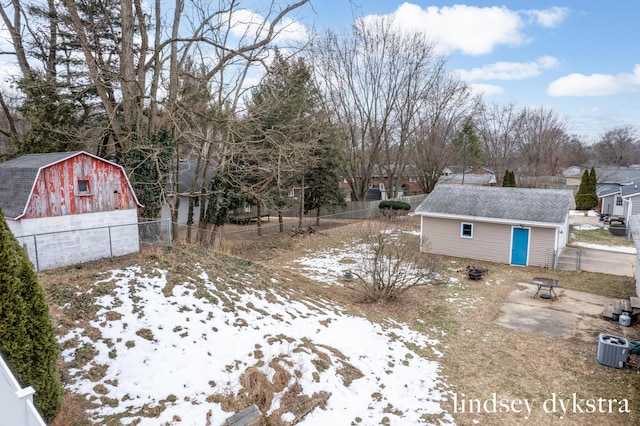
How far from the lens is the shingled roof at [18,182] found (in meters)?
9.13

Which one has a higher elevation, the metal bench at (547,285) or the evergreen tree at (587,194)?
the evergreen tree at (587,194)

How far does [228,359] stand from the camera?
22.7 feet

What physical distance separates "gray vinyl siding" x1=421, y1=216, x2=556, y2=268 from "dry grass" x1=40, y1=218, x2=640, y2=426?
2.35m

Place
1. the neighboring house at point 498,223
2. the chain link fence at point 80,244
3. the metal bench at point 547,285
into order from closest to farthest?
the chain link fence at point 80,244 < the metal bench at point 547,285 < the neighboring house at point 498,223

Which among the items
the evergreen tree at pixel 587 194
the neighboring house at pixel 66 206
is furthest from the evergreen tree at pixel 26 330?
the evergreen tree at pixel 587 194

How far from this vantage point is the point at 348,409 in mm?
6469

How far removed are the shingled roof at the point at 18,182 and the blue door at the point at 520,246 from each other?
17.9 m

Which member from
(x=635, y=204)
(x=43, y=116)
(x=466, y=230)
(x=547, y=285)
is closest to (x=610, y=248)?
(x=466, y=230)

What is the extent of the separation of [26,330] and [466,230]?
1811cm

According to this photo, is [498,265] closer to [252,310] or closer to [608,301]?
[608,301]

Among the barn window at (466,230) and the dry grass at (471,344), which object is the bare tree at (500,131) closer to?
the barn window at (466,230)

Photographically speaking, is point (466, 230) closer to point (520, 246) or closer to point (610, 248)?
point (520, 246)

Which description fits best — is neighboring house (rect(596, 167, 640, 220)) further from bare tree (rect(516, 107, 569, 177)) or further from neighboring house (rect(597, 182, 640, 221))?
bare tree (rect(516, 107, 569, 177))

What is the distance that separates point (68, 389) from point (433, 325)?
28.9 feet
